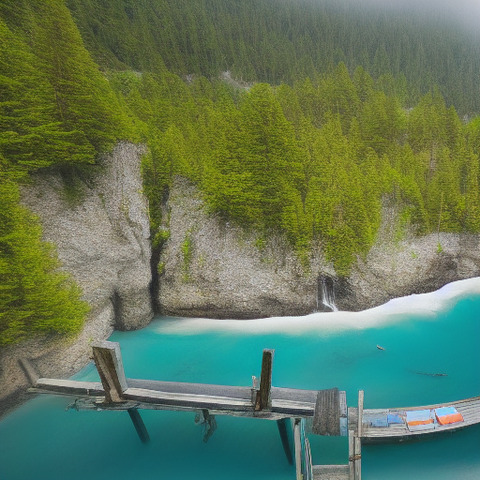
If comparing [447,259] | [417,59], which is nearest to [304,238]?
[447,259]

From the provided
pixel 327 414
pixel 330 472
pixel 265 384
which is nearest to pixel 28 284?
pixel 265 384

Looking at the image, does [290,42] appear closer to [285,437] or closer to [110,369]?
[110,369]

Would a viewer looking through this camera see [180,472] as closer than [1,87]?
Yes

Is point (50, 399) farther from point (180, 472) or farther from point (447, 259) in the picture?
point (447, 259)

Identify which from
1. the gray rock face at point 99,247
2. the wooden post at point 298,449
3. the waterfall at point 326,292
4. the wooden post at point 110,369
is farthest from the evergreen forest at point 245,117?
the wooden post at point 298,449

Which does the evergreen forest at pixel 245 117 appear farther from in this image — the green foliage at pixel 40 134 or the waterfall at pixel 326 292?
the waterfall at pixel 326 292
